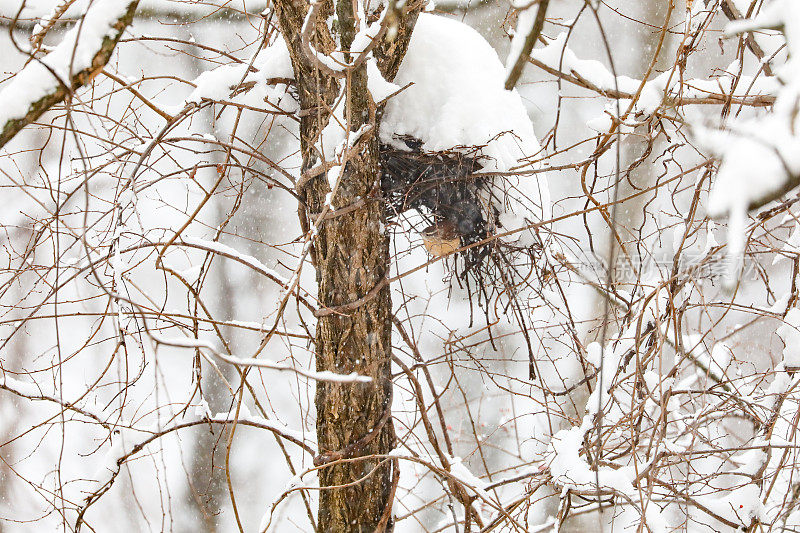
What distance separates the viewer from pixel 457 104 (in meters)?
1.37

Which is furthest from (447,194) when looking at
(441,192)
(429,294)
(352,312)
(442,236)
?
(429,294)

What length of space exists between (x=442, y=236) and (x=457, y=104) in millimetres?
364

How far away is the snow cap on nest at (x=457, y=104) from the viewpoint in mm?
1352

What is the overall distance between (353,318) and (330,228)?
0.24 metres

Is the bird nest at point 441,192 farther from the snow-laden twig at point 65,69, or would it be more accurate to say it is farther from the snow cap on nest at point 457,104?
the snow-laden twig at point 65,69

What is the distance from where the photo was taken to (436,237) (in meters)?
1.56

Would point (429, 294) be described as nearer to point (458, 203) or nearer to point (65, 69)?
point (458, 203)

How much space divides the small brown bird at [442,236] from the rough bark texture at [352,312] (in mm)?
116

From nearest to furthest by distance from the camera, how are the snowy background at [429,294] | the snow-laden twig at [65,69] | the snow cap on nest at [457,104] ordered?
1. the snow-laden twig at [65,69]
2. the snow cap on nest at [457,104]
3. the snowy background at [429,294]

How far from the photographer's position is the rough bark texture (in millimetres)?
1364

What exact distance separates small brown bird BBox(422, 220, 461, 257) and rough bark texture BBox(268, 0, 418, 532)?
116mm

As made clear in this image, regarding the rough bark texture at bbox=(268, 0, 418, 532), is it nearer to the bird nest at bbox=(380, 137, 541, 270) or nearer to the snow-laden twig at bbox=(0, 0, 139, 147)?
the bird nest at bbox=(380, 137, 541, 270)

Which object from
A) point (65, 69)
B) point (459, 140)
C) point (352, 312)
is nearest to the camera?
point (65, 69)

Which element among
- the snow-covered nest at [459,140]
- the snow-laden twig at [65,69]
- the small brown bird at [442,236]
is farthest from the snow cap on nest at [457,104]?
the snow-laden twig at [65,69]
